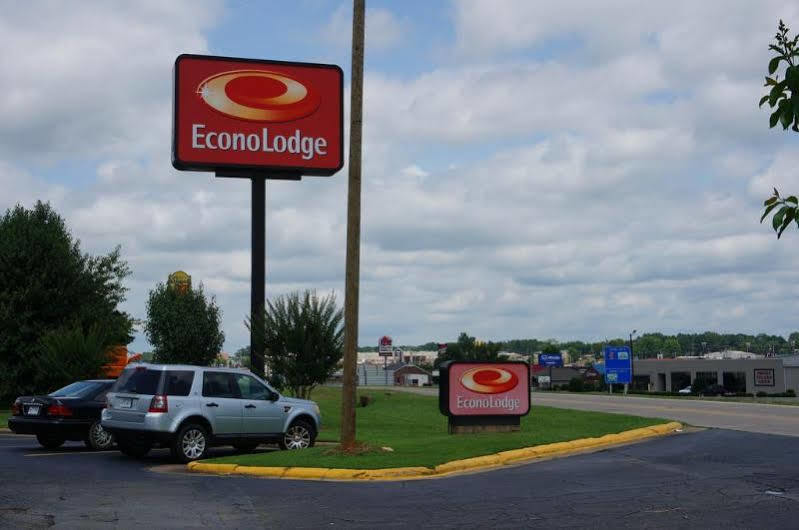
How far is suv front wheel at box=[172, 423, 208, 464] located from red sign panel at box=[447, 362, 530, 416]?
5.68 m

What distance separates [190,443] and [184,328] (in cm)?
3339

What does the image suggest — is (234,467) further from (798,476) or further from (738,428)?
(738,428)

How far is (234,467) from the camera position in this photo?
15.9 metres

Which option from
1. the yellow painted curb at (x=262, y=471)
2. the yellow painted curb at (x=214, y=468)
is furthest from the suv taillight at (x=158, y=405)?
the yellow painted curb at (x=262, y=471)

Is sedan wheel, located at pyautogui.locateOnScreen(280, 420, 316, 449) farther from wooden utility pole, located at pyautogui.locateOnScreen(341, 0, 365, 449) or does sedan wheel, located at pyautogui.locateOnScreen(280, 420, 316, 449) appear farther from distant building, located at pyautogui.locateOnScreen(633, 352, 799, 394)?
distant building, located at pyautogui.locateOnScreen(633, 352, 799, 394)

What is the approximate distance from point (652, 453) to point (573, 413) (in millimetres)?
11982

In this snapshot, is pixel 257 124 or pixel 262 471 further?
pixel 257 124

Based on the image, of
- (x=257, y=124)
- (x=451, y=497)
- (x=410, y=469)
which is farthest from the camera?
(x=257, y=124)

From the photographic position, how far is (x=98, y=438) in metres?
20.0

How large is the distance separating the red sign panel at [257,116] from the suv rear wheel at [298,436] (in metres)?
12.1

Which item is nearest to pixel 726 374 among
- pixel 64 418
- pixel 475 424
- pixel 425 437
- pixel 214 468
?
pixel 475 424

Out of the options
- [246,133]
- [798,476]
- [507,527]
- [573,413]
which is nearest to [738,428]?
[573,413]

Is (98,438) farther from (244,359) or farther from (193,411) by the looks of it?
(244,359)

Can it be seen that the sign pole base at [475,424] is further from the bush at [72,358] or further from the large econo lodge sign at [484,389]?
the bush at [72,358]
